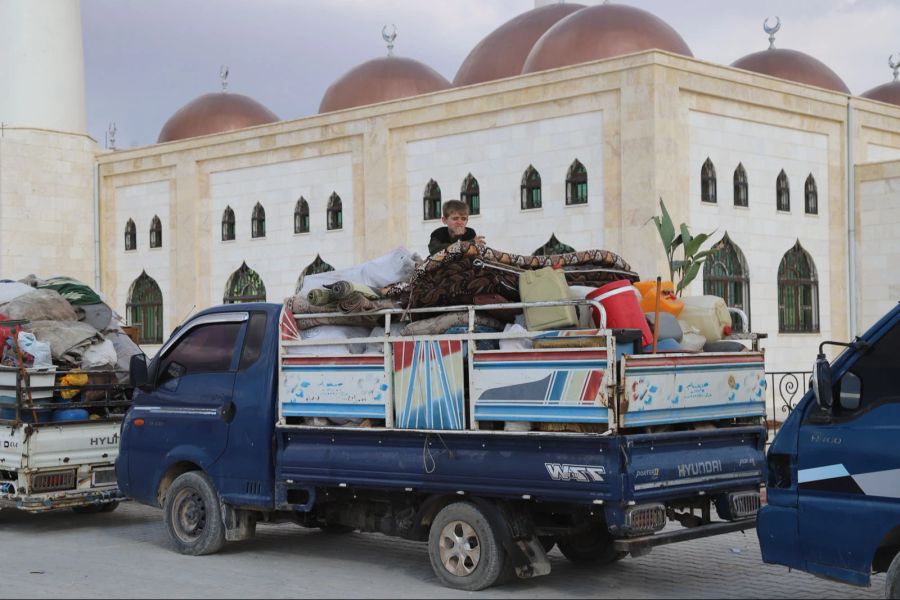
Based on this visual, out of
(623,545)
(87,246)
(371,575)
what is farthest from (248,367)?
(87,246)

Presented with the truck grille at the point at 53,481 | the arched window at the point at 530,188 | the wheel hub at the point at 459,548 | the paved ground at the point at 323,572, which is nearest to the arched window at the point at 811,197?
the arched window at the point at 530,188

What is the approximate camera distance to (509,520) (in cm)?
720

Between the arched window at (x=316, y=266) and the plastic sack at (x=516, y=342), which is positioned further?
the arched window at (x=316, y=266)

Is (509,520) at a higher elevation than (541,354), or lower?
lower

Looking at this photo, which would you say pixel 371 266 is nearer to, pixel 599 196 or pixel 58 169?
pixel 599 196

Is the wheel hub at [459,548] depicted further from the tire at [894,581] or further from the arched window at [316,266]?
the arched window at [316,266]

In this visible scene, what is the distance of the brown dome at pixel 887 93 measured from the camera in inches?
1217

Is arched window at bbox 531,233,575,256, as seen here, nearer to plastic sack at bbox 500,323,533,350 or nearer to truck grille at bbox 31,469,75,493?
truck grille at bbox 31,469,75,493

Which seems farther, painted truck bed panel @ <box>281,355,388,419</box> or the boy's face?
the boy's face

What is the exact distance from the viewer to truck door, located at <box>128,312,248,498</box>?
873 centimetres

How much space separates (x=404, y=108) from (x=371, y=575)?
1733 cm

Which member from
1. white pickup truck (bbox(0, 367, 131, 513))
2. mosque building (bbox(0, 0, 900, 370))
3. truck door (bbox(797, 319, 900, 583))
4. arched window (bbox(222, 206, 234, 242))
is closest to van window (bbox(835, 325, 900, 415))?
truck door (bbox(797, 319, 900, 583))

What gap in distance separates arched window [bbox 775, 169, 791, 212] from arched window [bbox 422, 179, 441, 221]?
672cm

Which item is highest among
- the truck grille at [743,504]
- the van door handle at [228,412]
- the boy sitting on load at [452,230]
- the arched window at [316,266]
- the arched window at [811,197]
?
the arched window at [811,197]
